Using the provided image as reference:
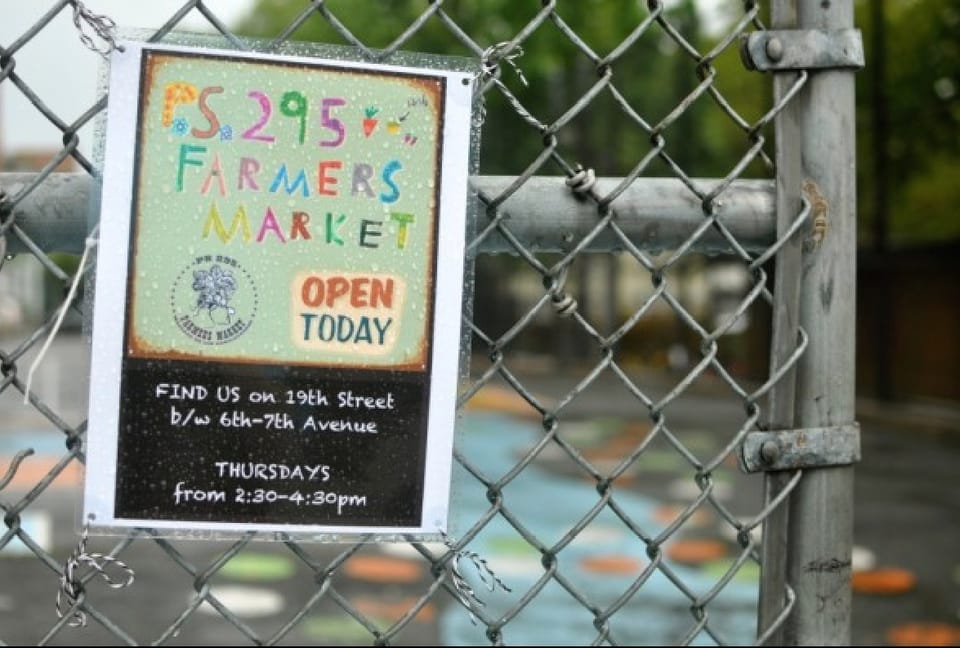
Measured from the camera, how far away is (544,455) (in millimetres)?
10734

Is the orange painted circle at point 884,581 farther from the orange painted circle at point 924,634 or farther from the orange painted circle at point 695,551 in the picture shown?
the orange painted circle at point 695,551

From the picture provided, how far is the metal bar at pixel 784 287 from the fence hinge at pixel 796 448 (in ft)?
0.08

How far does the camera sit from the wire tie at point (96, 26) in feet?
4.19

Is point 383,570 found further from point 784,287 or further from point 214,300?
point 214,300

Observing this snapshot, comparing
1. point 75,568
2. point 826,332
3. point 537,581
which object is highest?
point 826,332

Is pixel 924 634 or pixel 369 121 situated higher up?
pixel 369 121

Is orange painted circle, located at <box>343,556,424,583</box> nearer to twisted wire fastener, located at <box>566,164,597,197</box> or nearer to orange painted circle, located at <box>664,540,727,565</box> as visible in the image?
orange painted circle, located at <box>664,540,727,565</box>

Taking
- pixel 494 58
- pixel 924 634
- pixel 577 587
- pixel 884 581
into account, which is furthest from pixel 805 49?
pixel 884 581

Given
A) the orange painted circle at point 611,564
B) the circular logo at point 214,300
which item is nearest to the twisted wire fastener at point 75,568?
the circular logo at point 214,300

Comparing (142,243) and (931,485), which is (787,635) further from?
(931,485)

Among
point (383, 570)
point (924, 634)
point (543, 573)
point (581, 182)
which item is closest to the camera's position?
point (581, 182)

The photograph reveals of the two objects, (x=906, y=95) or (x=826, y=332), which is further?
(x=906, y=95)

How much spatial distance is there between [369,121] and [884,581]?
5.67 metres

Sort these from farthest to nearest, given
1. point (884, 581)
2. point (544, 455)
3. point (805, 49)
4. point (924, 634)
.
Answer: point (544, 455), point (884, 581), point (924, 634), point (805, 49)
